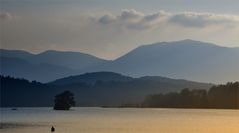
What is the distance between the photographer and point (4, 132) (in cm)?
8762

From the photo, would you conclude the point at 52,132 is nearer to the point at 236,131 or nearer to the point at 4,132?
the point at 4,132

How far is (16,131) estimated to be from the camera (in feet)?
293

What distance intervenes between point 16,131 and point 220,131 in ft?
95.8

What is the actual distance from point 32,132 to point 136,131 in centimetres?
1467

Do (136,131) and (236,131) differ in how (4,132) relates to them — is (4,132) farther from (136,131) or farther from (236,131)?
(236,131)

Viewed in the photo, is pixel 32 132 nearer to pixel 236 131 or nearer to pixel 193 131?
pixel 193 131

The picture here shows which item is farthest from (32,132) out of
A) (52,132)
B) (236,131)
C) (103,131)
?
(236,131)

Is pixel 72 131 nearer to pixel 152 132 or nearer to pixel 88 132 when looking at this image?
pixel 88 132

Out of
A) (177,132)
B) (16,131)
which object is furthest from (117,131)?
(16,131)

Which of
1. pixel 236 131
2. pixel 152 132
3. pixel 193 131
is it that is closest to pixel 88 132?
pixel 152 132

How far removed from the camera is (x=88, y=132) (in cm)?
8712

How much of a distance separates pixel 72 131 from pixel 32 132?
5745 mm

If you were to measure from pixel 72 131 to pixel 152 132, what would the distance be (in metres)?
11.3

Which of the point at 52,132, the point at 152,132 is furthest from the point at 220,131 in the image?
the point at 52,132
